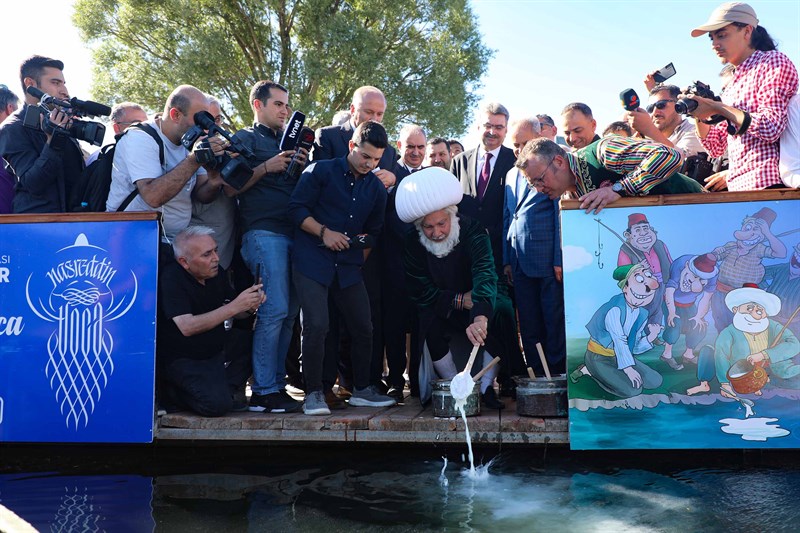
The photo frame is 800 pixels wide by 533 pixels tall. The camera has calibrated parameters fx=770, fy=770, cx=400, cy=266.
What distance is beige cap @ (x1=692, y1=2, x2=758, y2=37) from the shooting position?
4.64 m

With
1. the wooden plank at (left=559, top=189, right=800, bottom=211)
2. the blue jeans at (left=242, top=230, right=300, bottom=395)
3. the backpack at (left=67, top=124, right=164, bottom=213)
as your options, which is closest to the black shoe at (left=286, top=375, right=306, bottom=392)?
the blue jeans at (left=242, top=230, right=300, bottom=395)

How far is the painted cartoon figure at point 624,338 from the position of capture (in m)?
4.46

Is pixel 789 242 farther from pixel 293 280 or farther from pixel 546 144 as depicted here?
pixel 293 280

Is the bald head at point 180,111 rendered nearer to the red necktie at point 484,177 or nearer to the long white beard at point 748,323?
the red necktie at point 484,177

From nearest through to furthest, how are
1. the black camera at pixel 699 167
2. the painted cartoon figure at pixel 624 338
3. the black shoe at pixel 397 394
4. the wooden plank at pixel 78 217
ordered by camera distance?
the painted cartoon figure at pixel 624 338
the wooden plank at pixel 78 217
the black shoe at pixel 397 394
the black camera at pixel 699 167

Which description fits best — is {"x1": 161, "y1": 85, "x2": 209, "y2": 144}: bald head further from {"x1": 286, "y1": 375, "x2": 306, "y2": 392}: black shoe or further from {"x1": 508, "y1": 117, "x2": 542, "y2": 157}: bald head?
{"x1": 508, "y1": 117, "x2": 542, "y2": 157}: bald head

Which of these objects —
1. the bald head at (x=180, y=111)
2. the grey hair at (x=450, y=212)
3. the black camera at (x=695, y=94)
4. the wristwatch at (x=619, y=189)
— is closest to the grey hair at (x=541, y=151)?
the wristwatch at (x=619, y=189)

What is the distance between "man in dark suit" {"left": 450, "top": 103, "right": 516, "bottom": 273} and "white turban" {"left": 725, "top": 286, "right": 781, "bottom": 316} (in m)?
1.81

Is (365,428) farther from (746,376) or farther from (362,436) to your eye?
(746,376)

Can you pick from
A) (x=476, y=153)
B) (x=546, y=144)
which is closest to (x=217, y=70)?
(x=476, y=153)

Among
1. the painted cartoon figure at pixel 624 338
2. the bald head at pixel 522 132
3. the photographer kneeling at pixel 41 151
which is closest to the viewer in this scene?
the painted cartoon figure at pixel 624 338

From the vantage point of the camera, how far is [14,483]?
448cm

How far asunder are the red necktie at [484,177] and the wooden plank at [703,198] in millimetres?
1538

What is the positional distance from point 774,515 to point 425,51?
1827cm
